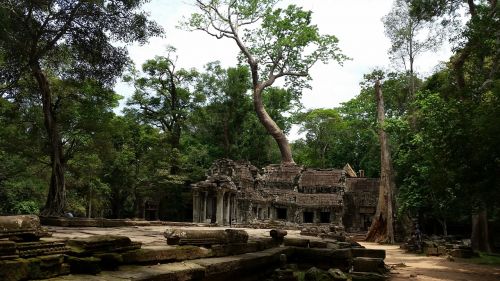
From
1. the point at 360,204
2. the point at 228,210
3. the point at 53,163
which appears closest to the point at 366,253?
the point at 53,163

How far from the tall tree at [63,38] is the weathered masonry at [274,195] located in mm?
13186

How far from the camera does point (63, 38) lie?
13320 mm

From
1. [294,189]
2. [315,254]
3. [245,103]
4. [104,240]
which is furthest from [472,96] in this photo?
[245,103]

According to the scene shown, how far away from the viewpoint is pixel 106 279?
4129 mm

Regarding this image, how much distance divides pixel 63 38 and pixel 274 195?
21.6m

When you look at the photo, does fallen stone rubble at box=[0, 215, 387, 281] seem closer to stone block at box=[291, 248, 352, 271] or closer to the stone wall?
stone block at box=[291, 248, 352, 271]

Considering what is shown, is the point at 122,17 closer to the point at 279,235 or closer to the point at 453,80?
the point at 279,235

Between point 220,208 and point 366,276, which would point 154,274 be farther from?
point 220,208

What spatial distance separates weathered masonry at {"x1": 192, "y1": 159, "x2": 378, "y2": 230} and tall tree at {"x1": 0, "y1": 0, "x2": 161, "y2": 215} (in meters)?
13.2

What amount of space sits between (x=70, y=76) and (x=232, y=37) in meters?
20.9

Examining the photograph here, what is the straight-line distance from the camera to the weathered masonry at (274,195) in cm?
2684

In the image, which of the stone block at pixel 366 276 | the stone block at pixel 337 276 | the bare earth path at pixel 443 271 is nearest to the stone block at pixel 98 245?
the stone block at pixel 337 276

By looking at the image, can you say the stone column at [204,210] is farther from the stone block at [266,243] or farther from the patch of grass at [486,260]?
the stone block at [266,243]

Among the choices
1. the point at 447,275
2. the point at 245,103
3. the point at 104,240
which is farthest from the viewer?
the point at 245,103
